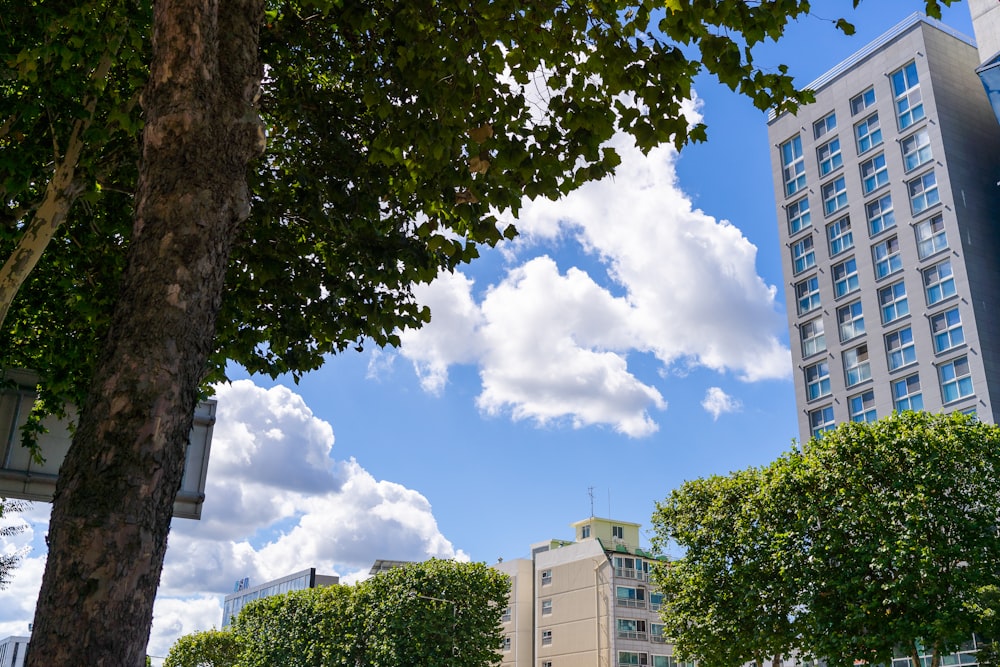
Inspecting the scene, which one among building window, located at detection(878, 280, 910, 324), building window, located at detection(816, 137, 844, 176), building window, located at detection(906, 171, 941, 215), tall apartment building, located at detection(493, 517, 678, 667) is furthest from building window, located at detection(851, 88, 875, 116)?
tall apartment building, located at detection(493, 517, 678, 667)

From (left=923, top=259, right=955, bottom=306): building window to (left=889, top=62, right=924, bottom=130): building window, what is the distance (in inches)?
400

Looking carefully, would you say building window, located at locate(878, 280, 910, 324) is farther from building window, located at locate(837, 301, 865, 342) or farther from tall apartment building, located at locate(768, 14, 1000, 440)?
building window, located at locate(837, 301, 865, 342)

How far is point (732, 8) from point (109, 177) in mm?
8762

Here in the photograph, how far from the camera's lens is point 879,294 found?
5522cm

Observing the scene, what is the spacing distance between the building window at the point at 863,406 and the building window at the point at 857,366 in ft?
3.02

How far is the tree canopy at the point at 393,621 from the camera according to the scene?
41.2m

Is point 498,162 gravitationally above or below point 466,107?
below

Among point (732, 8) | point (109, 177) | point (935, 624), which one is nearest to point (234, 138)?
point (732, 8)

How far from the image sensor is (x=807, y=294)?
6112 cm

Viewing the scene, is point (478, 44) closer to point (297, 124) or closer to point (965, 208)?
point (297, 124)

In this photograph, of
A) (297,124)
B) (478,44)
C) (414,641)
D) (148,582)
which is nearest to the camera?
(148,582)

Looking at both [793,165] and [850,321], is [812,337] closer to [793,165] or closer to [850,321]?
[850,321]

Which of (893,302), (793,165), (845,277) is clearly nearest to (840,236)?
(845,277)

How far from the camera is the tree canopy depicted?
1623 inches
